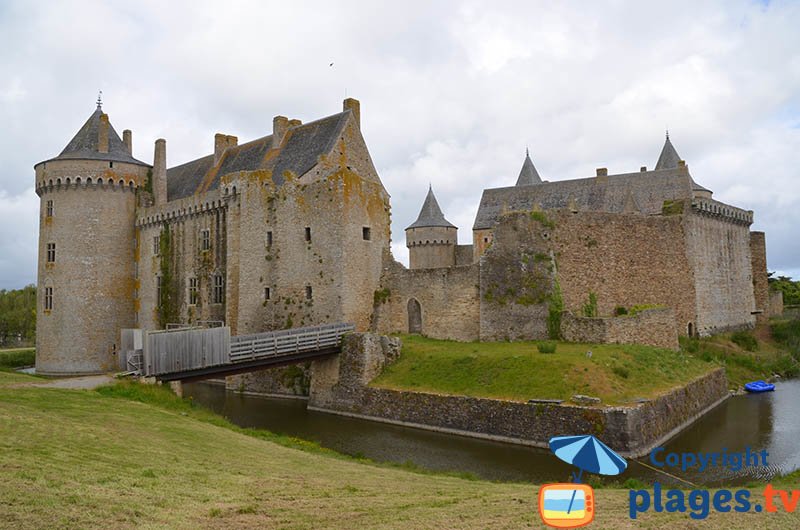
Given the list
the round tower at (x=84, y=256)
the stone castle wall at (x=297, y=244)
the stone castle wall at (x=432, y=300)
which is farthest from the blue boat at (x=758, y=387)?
the round tower at (x=84, y=256)

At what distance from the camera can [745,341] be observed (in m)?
32.8

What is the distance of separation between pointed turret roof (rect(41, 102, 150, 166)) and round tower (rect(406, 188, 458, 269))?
63.1 feet

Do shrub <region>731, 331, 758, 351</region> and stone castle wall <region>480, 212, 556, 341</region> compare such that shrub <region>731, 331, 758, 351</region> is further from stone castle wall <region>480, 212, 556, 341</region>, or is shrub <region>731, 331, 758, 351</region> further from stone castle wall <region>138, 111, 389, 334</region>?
stone castle wall <region>138, 111, 389, 334</region>

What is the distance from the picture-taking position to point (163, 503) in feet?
23.2

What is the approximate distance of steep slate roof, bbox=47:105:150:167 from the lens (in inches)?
1242

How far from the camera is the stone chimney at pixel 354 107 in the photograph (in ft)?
97.8

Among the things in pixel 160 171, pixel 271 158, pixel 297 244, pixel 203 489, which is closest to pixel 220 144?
pixel 160 171

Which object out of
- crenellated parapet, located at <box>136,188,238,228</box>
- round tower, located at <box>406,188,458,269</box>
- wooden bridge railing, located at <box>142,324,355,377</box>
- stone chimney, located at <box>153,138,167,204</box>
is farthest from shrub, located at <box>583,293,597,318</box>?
stone chimney, located at <box>153,138,167,204</box>

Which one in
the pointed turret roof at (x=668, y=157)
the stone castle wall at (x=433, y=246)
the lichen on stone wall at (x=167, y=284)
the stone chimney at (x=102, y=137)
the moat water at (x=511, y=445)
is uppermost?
the pointed turret roof at (x=668, y=157)

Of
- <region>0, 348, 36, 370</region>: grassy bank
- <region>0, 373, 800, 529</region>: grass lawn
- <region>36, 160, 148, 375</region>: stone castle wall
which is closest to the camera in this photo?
<region>0, 373, 800, 529</region>: grass lawn

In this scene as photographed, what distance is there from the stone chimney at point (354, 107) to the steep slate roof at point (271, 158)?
560 millimetres

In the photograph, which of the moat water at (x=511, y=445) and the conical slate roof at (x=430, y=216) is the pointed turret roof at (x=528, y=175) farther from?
the moat water at (x=511, y=445)

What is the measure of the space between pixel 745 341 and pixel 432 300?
62.7 feet

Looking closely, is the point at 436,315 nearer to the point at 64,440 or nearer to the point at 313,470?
the point at 313,470
